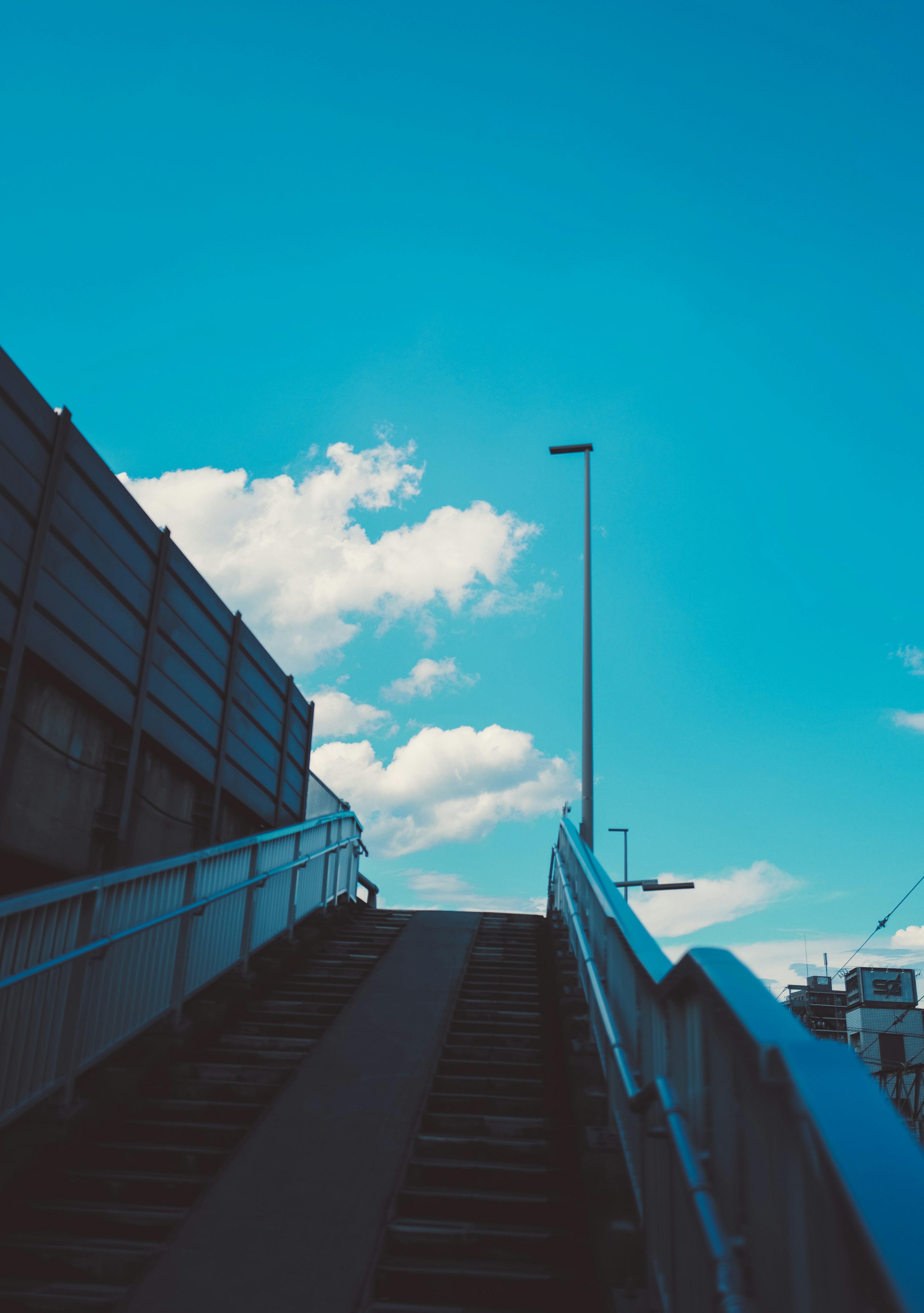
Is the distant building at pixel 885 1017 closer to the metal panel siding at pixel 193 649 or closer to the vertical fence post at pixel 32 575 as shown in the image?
the metal panel siding at pixel 193 649

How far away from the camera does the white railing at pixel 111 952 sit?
4.88 metres

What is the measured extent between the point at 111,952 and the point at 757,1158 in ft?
15.9

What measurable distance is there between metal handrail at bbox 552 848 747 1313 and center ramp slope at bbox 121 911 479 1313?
1467 millimetres

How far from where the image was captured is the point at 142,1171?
504 cm

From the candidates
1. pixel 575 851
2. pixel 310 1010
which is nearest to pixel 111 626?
pixel 310 1010

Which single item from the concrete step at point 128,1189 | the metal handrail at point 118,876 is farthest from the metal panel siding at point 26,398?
the concrete step at point 128,1189

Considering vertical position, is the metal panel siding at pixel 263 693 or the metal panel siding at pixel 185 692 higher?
the metal panel siding at pixel 263 693

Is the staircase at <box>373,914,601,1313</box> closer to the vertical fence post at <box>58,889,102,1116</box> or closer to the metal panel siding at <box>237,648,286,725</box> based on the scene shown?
the vertical fence post at <box>58,889,102,1116</box>

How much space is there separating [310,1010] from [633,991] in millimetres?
4967

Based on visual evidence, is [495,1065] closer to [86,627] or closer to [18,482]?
[86,627]

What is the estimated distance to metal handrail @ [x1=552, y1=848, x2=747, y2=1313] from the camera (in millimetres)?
2016

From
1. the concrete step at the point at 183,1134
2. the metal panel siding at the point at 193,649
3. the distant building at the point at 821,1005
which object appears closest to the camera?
the concrete step at the point at 183,1134

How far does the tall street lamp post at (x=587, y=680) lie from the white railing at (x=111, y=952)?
4236mm

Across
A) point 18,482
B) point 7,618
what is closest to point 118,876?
point 7,618
